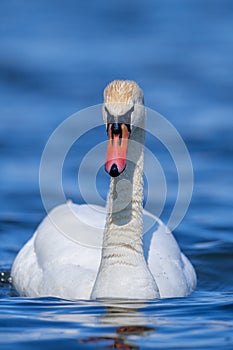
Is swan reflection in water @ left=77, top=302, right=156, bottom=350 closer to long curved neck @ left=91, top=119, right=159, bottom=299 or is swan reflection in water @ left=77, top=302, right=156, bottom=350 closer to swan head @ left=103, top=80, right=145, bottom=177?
long curved neck @ left=91, top=119, right=159, bottom=299

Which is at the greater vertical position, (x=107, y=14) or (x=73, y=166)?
(x=107, y=14)

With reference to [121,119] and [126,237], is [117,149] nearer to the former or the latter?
[121,119]

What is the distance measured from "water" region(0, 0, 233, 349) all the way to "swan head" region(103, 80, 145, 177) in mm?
1207

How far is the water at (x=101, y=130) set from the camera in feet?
27.2

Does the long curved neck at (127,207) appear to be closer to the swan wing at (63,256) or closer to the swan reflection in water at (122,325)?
the swan wing at (63,256)

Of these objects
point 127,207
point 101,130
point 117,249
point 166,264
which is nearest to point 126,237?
point 117,249

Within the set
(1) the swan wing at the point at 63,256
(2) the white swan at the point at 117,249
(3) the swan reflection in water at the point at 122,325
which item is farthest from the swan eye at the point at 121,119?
(1) the swan wing at the point at 63,256

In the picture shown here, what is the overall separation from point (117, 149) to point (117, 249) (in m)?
1.24

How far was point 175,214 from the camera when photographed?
47.1 ft

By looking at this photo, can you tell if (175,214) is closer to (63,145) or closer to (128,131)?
(63,145)

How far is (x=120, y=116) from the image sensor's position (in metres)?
8.70

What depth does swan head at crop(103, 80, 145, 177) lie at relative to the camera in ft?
27.6

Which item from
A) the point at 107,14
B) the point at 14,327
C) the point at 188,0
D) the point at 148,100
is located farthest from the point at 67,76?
the point at 14,327

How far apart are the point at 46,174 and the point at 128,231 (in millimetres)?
6070
